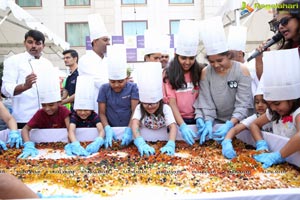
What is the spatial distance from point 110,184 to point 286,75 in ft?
3.35

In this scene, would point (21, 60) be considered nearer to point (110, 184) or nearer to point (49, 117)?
point (49, 117)

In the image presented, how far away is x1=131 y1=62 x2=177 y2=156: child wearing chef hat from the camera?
191cm

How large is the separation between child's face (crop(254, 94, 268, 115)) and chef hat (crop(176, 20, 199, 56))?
53cm

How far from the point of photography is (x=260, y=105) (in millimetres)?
1959

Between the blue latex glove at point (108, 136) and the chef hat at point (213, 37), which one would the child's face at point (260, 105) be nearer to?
the chef hat at point (213, 37)

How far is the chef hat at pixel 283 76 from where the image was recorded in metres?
1.46

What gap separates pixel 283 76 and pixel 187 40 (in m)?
0.75

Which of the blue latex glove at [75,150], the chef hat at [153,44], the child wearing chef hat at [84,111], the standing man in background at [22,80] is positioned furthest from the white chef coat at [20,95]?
the chef hat at [153,44]

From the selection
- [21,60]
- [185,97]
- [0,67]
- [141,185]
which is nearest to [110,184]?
[141,185]

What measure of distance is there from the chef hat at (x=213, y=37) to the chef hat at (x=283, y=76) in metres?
0.49

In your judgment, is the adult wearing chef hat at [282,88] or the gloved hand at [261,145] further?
the gloved hand at [261,145]

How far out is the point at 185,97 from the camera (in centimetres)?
207

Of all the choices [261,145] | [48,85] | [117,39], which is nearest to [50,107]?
[48,85]

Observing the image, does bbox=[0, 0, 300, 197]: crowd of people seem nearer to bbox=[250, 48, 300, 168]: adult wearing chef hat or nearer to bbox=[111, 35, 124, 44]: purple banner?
bbox=[250, 48, 300, 168]: adult wearing chef hat
